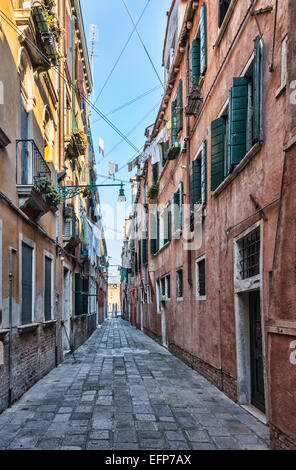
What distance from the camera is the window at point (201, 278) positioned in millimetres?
9664

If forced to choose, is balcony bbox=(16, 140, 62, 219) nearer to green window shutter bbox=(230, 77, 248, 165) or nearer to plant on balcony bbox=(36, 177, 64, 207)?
plant on balcony bbox=(36, 177, 64, 207)

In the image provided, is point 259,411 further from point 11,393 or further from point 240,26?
point 240,26

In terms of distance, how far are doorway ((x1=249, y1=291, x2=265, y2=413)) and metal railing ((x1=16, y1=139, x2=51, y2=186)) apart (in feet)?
13.5

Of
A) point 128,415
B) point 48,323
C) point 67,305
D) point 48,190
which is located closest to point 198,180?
point 48,190

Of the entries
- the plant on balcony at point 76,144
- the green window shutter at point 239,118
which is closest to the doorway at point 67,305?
the plant on balcony at point 76,144

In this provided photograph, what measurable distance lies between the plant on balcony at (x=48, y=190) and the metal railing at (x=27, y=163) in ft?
0.35

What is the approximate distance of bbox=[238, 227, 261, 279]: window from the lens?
20.0ft

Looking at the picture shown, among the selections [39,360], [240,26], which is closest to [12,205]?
[39,360]

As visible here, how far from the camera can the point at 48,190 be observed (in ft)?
28.9

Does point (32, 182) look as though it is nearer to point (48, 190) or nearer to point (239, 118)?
point (48, 190)

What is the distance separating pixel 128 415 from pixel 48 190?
464 cm

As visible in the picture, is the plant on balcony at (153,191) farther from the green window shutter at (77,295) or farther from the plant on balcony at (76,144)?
the green window shutter at (77,295)

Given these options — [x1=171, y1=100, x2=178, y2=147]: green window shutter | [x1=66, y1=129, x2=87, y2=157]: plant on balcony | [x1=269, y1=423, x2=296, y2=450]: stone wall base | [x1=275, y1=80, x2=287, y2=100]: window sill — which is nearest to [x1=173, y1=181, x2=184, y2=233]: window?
[x1=171, y1=100, x2=178, y2=147]: green window shutter
